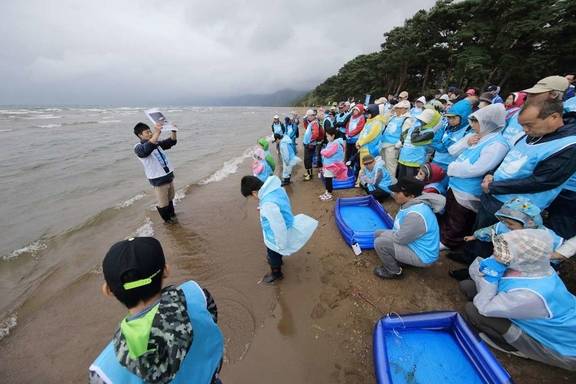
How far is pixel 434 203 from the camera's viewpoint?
10.8ft

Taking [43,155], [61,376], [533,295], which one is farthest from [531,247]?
[43,155]

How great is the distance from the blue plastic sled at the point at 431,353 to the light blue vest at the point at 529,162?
1.56 metres

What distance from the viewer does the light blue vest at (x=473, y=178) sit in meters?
3.33

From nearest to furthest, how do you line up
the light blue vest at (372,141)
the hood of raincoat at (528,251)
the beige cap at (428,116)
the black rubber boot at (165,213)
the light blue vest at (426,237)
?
the hood of raincoat at (528,251)
the light blue vest at (426,237)
the beige cap at (428,116)
the black rubber boot at (165,213)
the light blue vest at (372,141)

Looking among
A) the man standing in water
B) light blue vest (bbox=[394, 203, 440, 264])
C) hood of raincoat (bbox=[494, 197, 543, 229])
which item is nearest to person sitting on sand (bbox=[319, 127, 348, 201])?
light blue vest (bbox=[394, 203, 440, 264])

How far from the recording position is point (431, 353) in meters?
2.64

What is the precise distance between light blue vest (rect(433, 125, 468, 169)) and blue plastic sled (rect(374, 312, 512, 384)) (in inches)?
124

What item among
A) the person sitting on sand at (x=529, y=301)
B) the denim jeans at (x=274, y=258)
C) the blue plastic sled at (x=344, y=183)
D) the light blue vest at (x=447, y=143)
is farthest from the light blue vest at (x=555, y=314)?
the blue plastic sled at (x=344, y=183)

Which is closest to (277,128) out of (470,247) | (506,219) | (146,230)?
(146,230)

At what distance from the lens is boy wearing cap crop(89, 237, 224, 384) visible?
107 centimetres

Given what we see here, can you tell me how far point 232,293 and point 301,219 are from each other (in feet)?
5.09

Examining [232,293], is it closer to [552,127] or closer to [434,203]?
[434,203]

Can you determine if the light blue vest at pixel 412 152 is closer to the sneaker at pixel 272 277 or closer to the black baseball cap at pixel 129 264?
the sneaker at pixel 272 277

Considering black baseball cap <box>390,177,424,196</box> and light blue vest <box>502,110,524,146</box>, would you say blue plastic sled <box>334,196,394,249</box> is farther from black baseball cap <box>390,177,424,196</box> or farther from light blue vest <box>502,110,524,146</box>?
light blue vest <box>502,110,524,146</box>
